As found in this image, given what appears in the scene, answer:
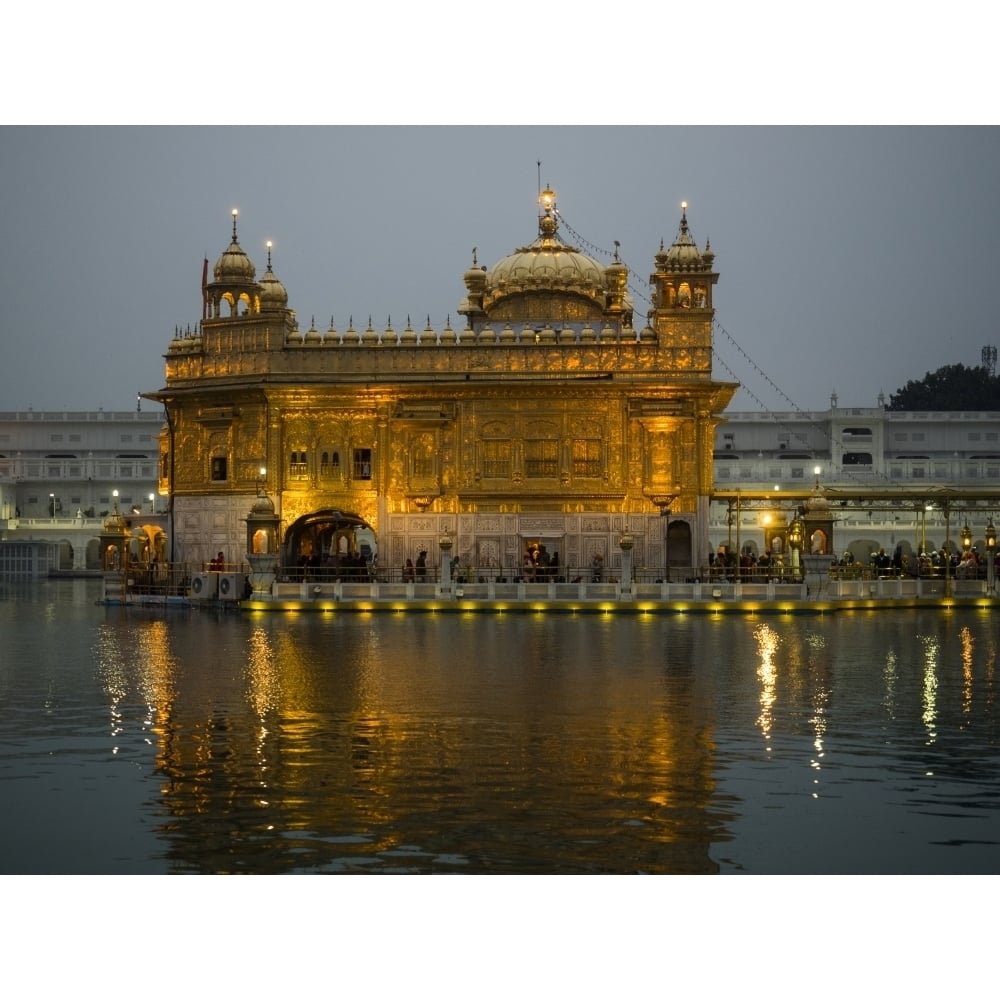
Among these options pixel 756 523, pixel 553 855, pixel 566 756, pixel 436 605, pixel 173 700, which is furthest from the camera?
pixel 756 523

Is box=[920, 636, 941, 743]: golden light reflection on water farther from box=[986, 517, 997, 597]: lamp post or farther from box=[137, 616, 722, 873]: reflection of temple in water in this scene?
box=[986, 517, 997, 597]: lamp post

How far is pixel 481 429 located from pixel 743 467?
48.9m

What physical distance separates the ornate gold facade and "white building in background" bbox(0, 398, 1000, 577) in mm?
35728

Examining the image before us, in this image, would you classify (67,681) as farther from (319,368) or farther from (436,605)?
(319,368)

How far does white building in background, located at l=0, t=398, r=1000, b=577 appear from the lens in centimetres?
8569

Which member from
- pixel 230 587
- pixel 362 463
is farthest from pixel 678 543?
pixel 230 587

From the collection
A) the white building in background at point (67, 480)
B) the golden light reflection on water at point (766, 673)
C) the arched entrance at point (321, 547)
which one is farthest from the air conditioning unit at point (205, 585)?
the white building in background at point (67, 480)

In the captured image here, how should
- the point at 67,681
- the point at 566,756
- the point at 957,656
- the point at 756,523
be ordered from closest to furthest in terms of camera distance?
the point at 566,756 → the point at 67,681 → the point at 957,656 → the point at 756,523

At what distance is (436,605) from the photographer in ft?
135

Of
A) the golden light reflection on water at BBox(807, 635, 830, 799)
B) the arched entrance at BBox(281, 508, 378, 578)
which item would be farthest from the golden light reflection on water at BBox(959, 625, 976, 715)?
the arched entrance at BBox(281, 508, 378, 578)

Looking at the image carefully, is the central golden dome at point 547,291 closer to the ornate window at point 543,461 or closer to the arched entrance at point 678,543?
the ornate window at point 543,461

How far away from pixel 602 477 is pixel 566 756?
3007 centimetres

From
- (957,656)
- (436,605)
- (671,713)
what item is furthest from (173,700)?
(436,605)

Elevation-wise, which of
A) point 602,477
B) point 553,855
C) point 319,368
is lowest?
point 553,855
